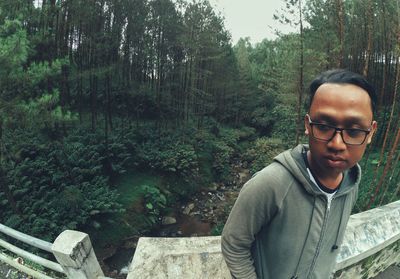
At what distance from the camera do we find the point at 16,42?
694 centimetres

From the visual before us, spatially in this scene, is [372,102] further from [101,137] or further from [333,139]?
[101,137]

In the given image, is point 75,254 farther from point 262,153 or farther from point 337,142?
point 262,153

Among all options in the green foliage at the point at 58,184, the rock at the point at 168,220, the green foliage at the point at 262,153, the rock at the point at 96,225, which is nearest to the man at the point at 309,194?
the green foliage at the point at 58,184

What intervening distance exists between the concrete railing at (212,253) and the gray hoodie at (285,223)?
2.29ft

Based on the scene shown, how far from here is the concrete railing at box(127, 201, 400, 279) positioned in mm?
2076

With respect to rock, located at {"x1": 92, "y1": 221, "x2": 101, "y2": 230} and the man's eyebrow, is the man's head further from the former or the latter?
rock, located at {"x1": 92, "y1": 221, "x2": 101, "y2": 230}

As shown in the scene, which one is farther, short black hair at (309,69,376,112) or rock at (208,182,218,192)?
rock at (208,182,218,192)

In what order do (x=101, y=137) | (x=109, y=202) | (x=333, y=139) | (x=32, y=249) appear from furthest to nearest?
(x=101, y=137)
(x=109, y=202)
(x=32, y=249)
(x=333, y=139)

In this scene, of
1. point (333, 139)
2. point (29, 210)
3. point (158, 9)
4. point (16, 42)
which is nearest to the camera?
point (333, 139)

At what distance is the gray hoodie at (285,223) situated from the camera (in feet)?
4.26

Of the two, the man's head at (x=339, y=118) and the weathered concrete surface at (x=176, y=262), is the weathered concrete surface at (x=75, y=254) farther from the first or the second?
the man's head at (x=339, y=118)

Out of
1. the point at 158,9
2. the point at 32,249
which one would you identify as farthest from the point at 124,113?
the point at 32,249

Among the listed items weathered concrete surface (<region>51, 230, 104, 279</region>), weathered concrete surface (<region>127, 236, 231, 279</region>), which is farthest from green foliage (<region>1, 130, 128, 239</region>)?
weathered concrete surface (<region>127, 236, 231, 279</region>)

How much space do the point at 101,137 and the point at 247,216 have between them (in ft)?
55.7
